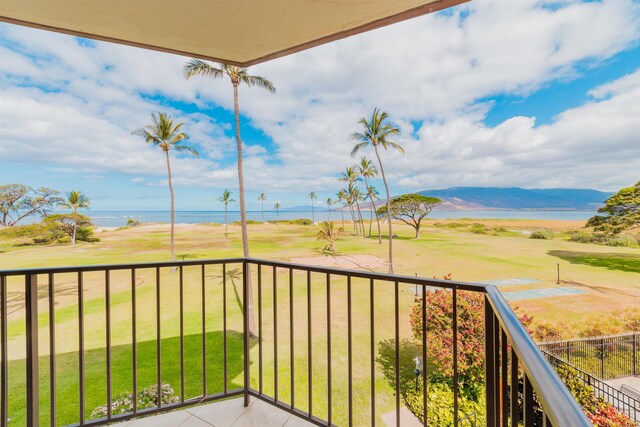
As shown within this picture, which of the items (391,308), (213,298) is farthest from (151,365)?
(391,308)

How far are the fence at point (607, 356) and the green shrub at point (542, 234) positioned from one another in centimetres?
2862

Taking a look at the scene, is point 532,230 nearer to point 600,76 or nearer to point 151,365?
point 600,76

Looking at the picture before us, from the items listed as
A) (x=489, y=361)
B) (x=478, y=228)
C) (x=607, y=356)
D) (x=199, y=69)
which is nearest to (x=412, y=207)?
(x=478, y=228)

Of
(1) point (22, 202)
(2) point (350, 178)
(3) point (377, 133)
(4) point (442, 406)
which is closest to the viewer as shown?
(4) point (442, 406)

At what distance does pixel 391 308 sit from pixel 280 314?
5443 millimetres

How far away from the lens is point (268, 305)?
13.6 meters

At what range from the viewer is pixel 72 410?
6512 millimetres

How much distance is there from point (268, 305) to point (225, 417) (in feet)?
41.2

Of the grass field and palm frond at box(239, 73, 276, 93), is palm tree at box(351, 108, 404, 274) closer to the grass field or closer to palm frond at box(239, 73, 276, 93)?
the grass field

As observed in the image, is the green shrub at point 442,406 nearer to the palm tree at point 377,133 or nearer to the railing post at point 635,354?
the railing post at point 635,354

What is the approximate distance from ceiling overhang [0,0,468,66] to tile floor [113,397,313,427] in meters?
2.40

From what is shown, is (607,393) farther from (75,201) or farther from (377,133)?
(75,201)

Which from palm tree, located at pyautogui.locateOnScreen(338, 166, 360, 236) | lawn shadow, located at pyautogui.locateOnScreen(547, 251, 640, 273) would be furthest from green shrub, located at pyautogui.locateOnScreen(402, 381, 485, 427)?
lawn shadow, located at pyautogui.locateOnScreen(547, 251, 640, 273)

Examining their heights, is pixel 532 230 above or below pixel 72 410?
above
